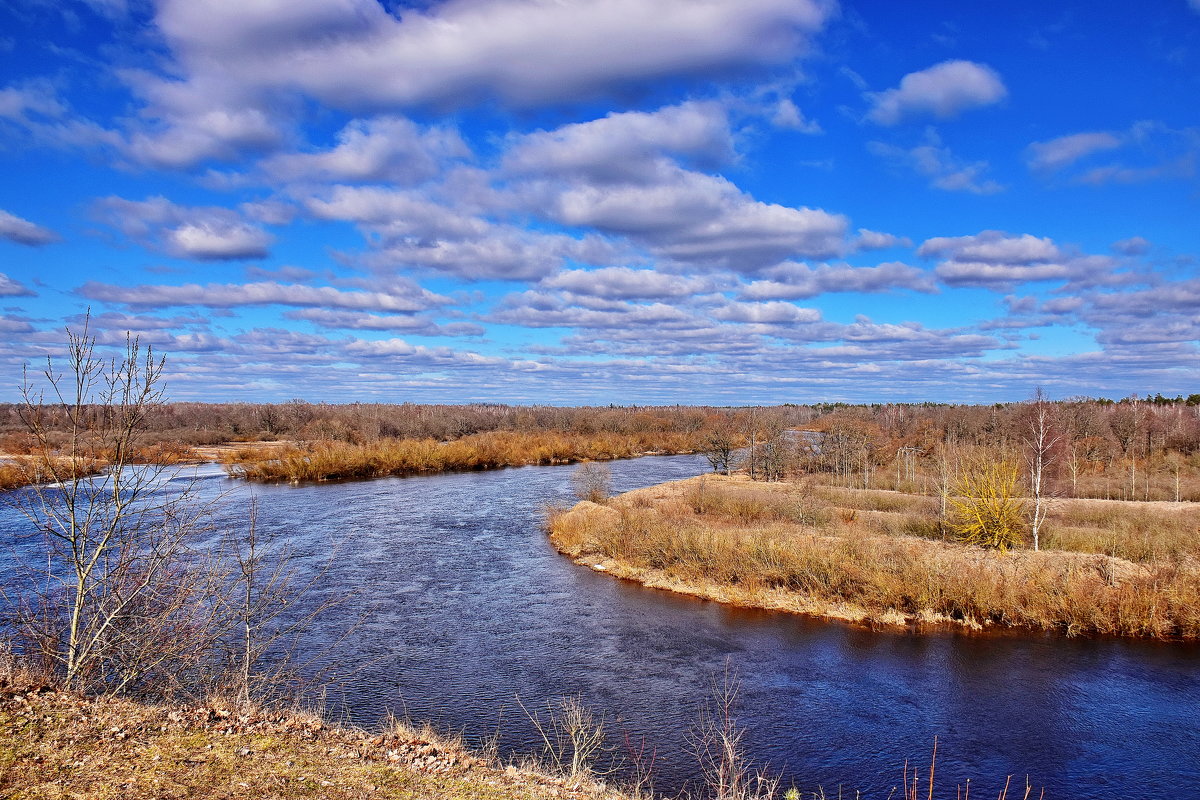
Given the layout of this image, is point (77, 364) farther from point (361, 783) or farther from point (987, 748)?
point (987, 748)

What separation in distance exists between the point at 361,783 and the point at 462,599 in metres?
14.7

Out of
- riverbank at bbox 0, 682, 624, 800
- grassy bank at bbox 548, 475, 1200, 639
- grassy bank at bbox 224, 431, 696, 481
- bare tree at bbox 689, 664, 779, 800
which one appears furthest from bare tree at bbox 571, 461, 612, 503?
riverbank at bbox 0, 682, 624, 800

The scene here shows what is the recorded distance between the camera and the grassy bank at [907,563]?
19.9m

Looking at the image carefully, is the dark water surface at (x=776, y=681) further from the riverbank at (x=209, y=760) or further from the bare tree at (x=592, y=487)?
the bare tree at (x=592, y=487)

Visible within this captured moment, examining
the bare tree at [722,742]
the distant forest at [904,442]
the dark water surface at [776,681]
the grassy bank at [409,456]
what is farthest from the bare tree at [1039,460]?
the grassy bank at [409,456]

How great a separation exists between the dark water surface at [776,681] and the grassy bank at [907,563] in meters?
1.01

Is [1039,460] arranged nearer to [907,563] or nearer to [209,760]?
[907,563]

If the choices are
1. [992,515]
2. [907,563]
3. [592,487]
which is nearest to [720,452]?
[592,487]

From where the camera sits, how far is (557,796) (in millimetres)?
7949

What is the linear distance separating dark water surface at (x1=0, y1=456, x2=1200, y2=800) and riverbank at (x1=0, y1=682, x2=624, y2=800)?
420cm

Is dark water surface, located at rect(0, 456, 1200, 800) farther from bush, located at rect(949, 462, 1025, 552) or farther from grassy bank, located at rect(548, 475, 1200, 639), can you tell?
bush, located at rect(949, 462, 1025, 552)

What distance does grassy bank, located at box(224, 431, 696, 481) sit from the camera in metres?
50.8

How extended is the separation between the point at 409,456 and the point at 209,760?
164 feet

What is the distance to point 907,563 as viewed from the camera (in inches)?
862
